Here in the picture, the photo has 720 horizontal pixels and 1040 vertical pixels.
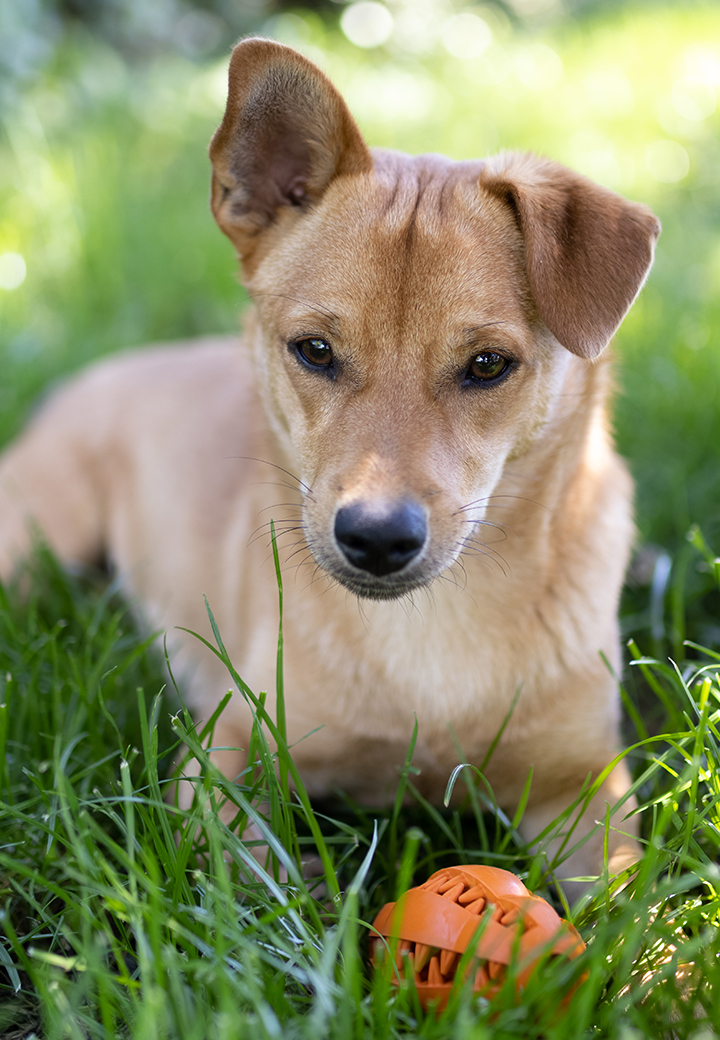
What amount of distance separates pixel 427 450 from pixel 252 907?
97cm

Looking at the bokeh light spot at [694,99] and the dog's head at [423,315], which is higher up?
the bokeh light spot at [694,99]

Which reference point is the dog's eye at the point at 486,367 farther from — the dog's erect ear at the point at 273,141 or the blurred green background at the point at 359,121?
the blurred green background at the point at 359,121

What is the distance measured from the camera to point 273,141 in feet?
7.58

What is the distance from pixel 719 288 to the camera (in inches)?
Result: 203

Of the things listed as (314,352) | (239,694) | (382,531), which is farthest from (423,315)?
(239,694)

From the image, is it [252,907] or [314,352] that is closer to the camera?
[252,907]

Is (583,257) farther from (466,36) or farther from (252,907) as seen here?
(466,36)

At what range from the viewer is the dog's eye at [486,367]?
2.02m

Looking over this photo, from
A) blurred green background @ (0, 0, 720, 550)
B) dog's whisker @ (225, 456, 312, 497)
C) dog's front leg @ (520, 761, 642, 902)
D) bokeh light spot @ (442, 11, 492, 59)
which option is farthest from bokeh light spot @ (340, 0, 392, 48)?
dog's front leg @ (520, 761, 642, 902)

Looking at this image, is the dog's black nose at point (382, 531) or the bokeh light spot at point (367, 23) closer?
the dog's black nose at point (382, 531)

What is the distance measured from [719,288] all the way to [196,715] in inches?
155

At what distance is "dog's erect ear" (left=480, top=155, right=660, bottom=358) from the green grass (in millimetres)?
859

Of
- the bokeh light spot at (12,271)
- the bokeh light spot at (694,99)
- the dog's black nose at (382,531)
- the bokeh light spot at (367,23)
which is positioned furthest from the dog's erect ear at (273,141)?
the bokeh light spot at (367,23)

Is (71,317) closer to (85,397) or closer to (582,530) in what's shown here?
(85,397)
